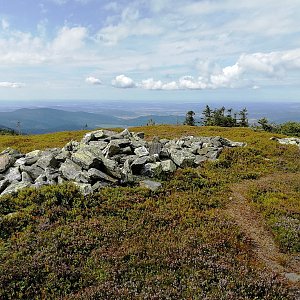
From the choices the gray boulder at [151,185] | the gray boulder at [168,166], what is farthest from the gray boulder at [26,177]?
the gray boulder at [168,166]

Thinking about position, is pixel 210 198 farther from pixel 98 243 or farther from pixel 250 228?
pixel 98 243

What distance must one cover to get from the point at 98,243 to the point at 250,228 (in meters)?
7.72

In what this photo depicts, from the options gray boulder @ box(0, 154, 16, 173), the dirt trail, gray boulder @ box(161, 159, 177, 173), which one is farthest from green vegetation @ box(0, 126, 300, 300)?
gray boulder @ box(0, 154, 16, 173)

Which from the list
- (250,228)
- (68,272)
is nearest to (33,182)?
(68,272)

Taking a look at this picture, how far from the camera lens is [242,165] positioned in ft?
90.6

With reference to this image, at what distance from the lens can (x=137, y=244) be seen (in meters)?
12.7

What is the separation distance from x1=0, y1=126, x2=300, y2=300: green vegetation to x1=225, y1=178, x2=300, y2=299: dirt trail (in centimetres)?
33

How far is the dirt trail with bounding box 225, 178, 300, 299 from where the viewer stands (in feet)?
39.4

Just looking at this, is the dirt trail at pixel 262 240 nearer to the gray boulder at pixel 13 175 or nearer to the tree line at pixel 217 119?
the gray boulder at pixel 13 175

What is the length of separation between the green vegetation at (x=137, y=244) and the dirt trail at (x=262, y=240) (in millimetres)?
332

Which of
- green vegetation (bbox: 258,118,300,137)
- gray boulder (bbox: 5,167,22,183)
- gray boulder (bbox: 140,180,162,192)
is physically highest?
gray boulder (bbox: 5,167,22,183)

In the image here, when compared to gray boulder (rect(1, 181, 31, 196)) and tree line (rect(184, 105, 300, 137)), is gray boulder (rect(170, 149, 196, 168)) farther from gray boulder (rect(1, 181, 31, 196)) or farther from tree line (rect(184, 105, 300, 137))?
tree line (rect(184, 105, 300, 137))

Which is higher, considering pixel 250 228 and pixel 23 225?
pixel 23 225

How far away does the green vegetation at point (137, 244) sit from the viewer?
34.1 feet
